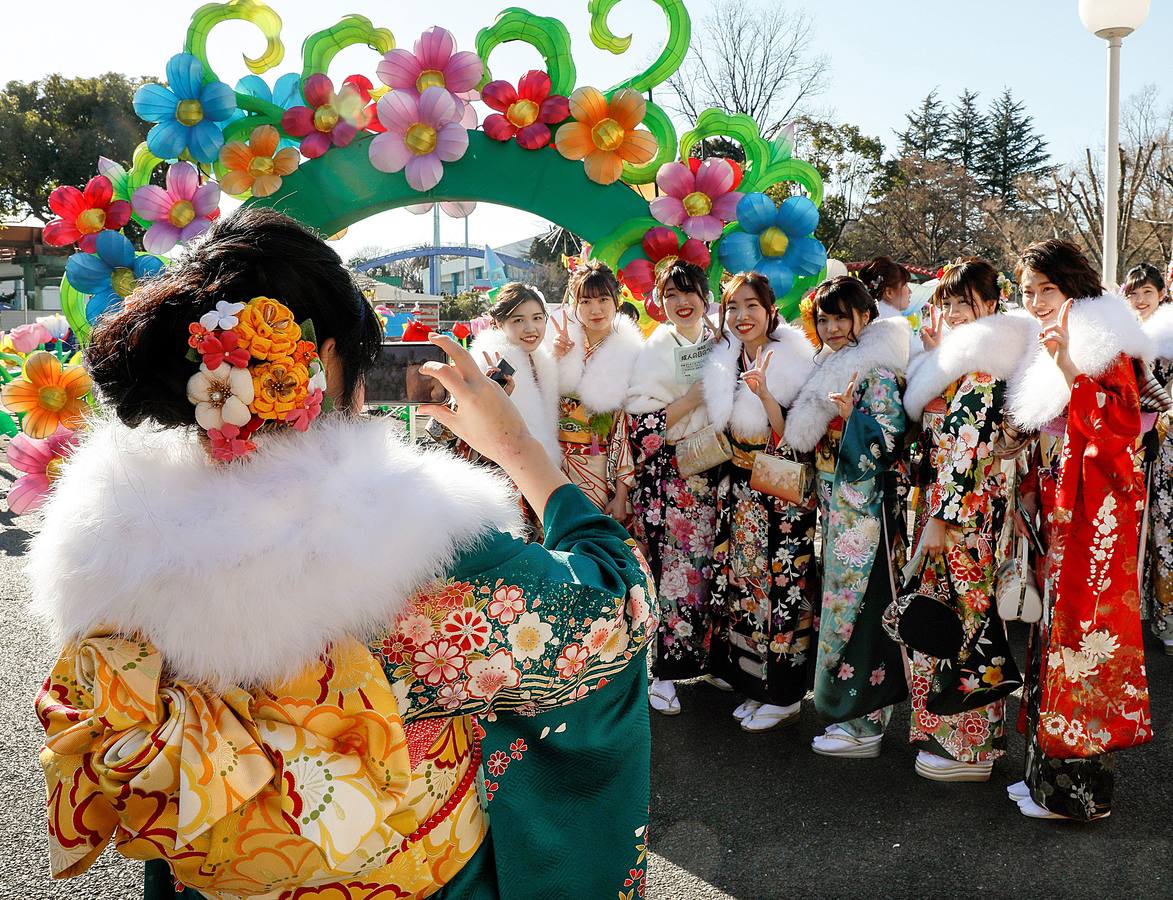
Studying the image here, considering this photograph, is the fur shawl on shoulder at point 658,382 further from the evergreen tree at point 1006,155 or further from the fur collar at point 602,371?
the evergreen tree at point 1006,155

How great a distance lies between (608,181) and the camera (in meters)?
4.16

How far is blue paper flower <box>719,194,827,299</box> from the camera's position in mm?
4047

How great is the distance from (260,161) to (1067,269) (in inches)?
134

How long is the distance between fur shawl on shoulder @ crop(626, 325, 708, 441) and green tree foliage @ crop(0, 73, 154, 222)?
2278cm

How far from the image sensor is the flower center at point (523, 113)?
4094 mm

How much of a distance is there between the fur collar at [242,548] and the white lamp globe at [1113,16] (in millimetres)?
5239

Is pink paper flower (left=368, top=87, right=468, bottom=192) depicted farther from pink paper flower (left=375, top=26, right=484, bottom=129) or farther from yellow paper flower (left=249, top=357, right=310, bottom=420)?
yellow paper flower (left=249, top=357, right=310, bottom=420)

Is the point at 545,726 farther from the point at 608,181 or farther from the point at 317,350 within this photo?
the point at 608,181

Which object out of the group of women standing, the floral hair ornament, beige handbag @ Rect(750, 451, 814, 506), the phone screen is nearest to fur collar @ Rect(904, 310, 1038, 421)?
the group of women standing

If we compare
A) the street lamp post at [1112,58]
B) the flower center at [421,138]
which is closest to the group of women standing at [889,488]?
the flower center at [421,138]

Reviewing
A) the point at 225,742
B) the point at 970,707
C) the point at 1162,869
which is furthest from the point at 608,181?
the point at 225,742

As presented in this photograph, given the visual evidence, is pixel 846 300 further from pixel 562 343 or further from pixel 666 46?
pixel 666 46

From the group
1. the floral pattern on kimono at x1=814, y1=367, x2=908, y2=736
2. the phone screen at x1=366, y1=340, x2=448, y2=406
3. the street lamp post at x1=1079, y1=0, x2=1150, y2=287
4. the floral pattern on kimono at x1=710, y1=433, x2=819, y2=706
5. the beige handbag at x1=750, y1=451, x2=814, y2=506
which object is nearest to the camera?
the phone screen at x1=366, y1=340, x2=448, y2=406

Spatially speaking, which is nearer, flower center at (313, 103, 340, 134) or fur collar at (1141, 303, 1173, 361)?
fur collar at (1141, 303, 1173, 361)
